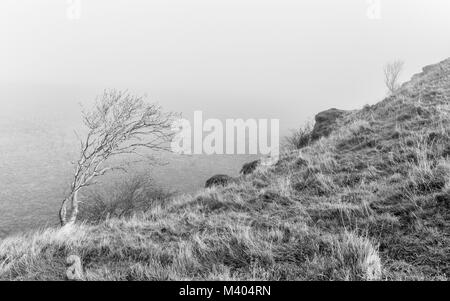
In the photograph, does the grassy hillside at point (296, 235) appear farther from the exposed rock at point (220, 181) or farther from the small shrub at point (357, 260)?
the exposed rock at point (220, 181)

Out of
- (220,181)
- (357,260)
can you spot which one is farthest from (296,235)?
(220,181)

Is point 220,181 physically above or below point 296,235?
above

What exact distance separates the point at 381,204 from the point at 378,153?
3550mm

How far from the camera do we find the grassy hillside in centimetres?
324

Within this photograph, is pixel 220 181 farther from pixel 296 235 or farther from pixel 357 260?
pixel 357 260

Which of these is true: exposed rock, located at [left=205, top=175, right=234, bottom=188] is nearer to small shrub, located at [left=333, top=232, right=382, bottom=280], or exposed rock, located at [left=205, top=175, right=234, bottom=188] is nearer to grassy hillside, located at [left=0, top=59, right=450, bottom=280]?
grassy hillside, located at [left=0, top=59, right=450, bottom=280]

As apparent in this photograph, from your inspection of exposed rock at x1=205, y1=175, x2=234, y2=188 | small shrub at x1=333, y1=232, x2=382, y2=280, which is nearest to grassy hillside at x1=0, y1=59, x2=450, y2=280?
small shrub at x1=333, y1=232, x2=382, y2=280

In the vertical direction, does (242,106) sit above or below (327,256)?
above

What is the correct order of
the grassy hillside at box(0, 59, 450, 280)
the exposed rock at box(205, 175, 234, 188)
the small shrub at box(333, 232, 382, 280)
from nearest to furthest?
1. the small shrub at box(333, 232, 382, 280)
2. the grassy hillside at box(0, 59, 450, 280)
3. the exposed rock at box(205, 175, 234, 188)

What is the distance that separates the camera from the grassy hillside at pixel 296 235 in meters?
3.24

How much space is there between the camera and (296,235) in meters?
4.16
